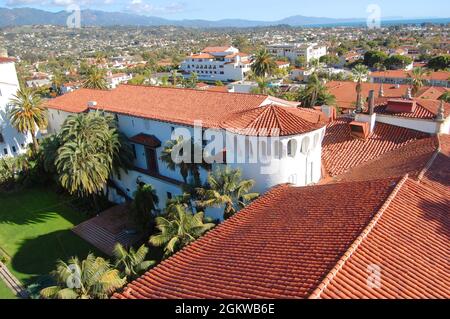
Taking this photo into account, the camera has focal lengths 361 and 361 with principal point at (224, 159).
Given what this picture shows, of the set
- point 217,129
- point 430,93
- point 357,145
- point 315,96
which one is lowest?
point 430,93

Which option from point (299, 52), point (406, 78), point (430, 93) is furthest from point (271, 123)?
point (299, 52)

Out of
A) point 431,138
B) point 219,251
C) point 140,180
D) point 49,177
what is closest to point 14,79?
point 49,177

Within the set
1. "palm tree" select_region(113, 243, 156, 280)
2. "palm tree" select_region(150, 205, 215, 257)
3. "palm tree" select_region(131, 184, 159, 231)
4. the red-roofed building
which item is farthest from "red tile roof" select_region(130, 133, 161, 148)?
the red-roofed building

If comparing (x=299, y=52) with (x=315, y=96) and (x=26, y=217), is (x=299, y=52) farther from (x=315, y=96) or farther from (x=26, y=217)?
(x=26, y=217)

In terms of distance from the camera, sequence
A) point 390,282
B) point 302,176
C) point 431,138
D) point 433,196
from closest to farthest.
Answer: point 390,282
point 433,196
point 302,176
point 431,138

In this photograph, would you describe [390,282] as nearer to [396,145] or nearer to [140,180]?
[396,145]

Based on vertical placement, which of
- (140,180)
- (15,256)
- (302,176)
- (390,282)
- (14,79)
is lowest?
(15,256)

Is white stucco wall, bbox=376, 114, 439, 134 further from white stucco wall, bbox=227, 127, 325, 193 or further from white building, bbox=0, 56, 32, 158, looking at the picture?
white building, bbox=0, 56, 32, 158
